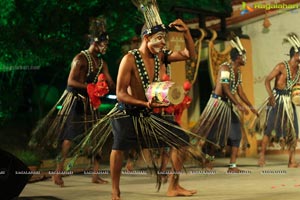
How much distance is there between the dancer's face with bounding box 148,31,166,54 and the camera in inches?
149

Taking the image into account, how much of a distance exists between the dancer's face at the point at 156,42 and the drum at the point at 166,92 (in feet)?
1.08

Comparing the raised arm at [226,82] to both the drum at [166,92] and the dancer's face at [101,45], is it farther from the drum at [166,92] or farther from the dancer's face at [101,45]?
the drum at [166,92]

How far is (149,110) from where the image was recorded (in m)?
3.79

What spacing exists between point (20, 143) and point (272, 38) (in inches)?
178

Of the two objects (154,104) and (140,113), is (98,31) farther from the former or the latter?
(154,104)

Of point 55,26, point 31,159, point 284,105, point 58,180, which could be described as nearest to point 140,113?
point 58,180

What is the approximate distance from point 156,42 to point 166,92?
0.50 m

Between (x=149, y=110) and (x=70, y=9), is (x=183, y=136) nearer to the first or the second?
(x=149, y=110)

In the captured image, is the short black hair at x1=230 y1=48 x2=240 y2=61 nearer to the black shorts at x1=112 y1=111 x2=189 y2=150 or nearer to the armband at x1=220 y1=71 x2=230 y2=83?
the armband at x1=220 y1=71 x2=230 y2=83

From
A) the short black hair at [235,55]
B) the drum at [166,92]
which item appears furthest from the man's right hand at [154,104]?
the short black hair at [235,55]

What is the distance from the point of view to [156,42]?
12.4ft

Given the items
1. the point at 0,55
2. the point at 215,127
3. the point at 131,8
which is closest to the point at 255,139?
the point at 215,127

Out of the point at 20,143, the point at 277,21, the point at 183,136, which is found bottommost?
the point at 20,143

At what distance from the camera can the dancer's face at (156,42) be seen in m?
3.77
